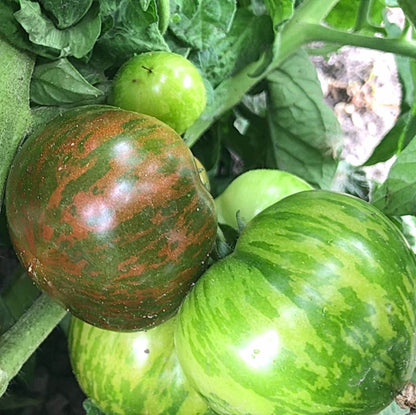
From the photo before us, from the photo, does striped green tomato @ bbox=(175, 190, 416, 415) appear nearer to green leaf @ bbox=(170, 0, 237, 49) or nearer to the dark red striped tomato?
the dark red striped tomato

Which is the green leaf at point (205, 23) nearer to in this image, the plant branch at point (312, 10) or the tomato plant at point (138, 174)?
the tomato plant at point (138, 174)

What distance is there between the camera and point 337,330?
694mm

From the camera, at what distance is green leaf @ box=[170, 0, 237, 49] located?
3.09 ft

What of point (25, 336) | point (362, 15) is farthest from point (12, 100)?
point (362, 15)

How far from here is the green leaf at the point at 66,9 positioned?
78cm

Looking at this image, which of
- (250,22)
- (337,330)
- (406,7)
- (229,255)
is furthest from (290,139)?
(337,330)

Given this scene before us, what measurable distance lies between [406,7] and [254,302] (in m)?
0.47

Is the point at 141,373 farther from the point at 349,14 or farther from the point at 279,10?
the point at 349,14

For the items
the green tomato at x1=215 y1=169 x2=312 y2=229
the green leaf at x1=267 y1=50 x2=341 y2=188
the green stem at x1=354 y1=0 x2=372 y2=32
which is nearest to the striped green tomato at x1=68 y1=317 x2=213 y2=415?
the green tomato at x1=215 y1=169 x2=312 y2=229

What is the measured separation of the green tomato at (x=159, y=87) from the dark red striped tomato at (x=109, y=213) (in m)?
0.07

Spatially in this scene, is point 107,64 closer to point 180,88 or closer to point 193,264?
point 180,88

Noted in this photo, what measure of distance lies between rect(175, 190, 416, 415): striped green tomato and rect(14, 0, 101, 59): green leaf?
0.31 meters

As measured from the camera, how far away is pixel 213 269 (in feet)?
2.55

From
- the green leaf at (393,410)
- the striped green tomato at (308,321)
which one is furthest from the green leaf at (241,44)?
the green leaf at (393,410)
